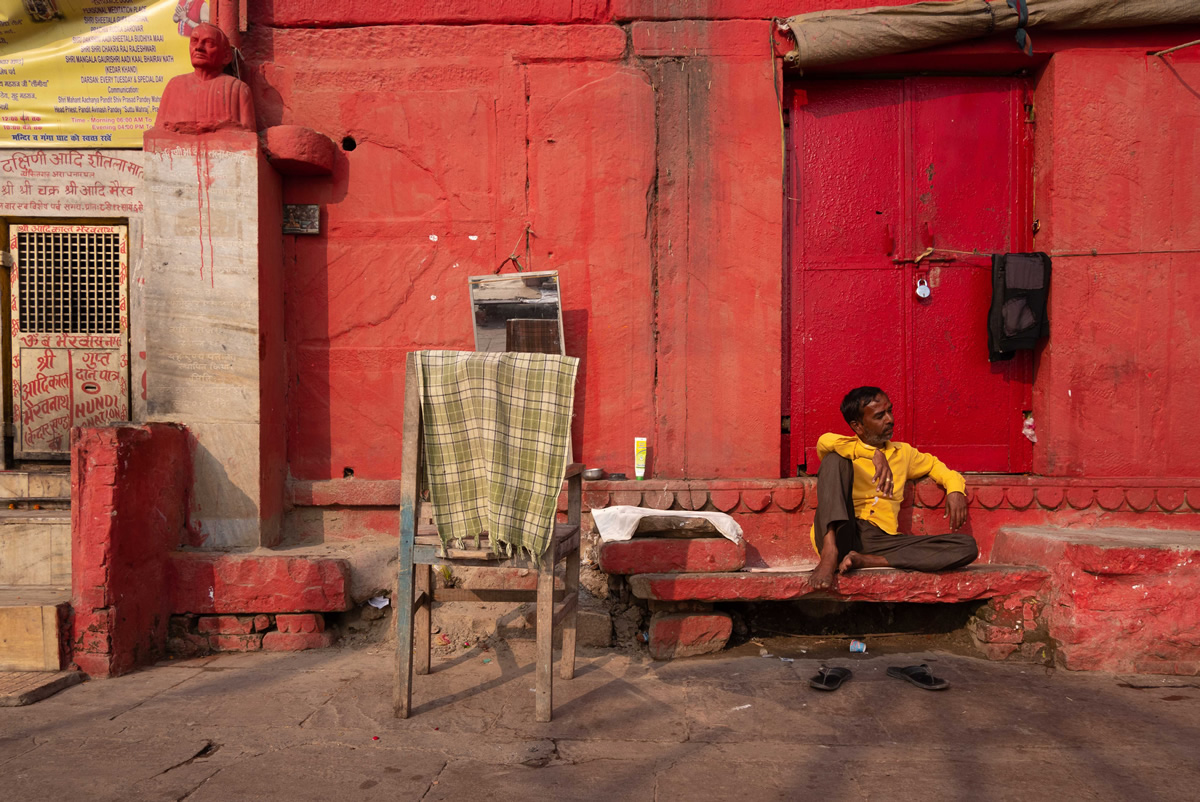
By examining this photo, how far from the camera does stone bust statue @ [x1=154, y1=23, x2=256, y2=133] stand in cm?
456

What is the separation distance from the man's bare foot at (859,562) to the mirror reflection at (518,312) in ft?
6.39

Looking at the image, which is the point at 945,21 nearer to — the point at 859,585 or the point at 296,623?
the point at 859,585

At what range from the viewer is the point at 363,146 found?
16.1 ft

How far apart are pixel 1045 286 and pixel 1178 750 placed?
2.72 meters

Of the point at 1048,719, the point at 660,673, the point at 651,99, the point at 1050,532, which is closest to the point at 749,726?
the point at 660,673

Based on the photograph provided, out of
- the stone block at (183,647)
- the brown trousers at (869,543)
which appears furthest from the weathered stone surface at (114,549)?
the brown trousers at (869,543)

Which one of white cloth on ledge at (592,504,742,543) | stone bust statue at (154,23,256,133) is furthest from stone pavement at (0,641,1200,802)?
stone bust statue at (154,23,256,133)

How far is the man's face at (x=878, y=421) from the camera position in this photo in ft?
14.2

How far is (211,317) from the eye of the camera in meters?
4.53

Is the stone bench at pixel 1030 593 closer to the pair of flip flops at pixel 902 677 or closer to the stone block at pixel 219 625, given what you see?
the pair of flip flops at pixel 902 677

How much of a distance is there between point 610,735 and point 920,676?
155cm

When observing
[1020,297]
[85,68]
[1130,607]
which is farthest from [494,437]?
[85,68]

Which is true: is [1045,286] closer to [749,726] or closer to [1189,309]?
[1189,309]

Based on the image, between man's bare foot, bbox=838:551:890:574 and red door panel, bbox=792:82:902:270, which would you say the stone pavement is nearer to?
man's bare foot, bbox=838:551:890:574
